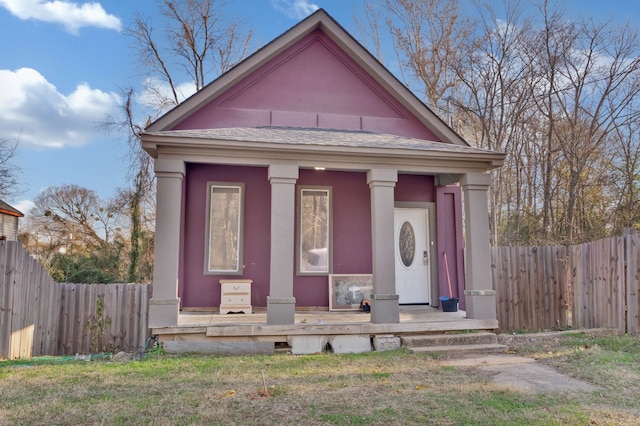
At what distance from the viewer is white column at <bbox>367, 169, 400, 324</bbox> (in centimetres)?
657

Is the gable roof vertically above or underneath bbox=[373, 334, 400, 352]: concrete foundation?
above

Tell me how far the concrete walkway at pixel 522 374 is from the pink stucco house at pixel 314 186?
1.15m

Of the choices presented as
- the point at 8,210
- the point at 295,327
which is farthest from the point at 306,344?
the point at 8,210

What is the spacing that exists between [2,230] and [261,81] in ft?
46.2

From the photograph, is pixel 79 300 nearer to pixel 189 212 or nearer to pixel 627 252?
pixel 189 212

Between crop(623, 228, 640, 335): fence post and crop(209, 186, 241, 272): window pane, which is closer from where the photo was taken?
crop(623, 228, 640, 335): fence post

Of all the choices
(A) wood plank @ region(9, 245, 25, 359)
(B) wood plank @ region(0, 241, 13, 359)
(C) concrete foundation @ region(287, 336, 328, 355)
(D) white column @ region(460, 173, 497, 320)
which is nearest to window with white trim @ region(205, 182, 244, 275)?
(C) concrete foundation @ region(287, 336, 328, 355)

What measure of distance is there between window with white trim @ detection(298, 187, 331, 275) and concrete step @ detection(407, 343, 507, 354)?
2.53m

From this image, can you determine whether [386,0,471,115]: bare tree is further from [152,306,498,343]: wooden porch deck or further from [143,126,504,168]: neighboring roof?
[152,306,498,343]: wooden porch deck

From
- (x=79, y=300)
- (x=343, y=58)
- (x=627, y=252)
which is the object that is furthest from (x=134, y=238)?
(x=627, y=252)

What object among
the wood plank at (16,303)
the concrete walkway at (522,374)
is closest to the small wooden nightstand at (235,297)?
the wood plank at (16,303)

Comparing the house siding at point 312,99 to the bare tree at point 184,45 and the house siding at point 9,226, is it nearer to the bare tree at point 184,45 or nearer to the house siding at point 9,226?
the bare tree at point 184,45

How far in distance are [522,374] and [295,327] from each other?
3.08 metres

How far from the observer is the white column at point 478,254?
6.84m
